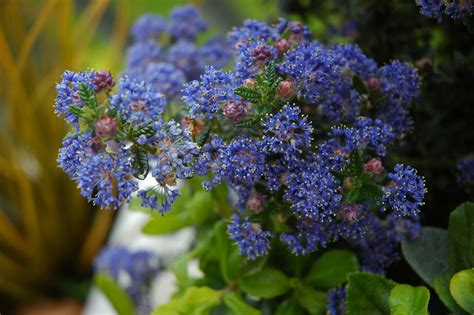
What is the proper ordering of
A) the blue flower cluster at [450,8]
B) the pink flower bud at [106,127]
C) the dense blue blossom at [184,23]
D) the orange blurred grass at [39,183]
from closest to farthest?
1. the pink flower bud at [106,127]
2. the blue flower cluster at [450,8]
3. the dense blue blossom at [184,23]
4. the orange blurred grass at [39,183]

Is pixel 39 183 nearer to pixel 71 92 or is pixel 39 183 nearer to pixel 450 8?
pixel 71 92

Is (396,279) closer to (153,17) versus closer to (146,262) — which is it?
(146,262)

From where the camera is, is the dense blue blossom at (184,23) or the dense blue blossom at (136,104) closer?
the dense blue blossom at (136,104)

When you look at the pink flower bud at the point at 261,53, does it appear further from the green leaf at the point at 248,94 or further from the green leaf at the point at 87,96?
the green leaf at the point at 87,96

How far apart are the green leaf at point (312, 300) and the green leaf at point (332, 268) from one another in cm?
2

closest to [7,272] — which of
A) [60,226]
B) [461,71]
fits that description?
[60,226]

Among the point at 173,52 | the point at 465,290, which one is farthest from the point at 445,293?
the point at 173,52

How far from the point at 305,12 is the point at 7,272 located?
3.12 feet

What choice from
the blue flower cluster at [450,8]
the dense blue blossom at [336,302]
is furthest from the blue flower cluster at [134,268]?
the blue flower cluster at [450,8]

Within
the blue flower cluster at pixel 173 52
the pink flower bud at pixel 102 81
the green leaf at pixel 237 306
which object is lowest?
the green leaf at pixel 237 306

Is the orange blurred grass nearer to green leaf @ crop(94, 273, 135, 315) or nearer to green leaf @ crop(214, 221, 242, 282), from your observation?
green leaf @ crop(94, 273, 135, 315)

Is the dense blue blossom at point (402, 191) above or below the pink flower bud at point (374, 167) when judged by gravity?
below

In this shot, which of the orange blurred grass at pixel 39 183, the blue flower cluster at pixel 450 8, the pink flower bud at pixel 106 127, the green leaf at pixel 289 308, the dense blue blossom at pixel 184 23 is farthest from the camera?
the orange blurred grass at pixel 39 183

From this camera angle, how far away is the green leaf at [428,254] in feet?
2.66
